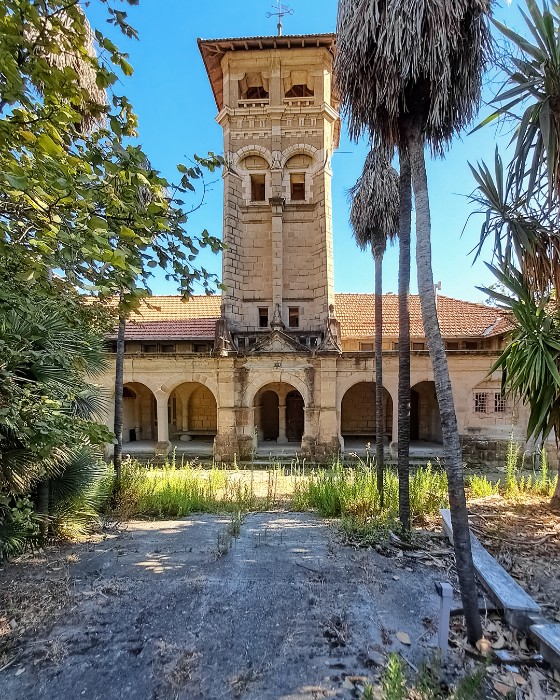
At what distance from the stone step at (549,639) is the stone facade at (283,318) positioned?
9.95 metres

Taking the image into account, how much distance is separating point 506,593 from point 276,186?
15.0m

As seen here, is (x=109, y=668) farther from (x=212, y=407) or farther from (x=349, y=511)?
(x=212, y=407)

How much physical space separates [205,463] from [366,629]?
11.0m

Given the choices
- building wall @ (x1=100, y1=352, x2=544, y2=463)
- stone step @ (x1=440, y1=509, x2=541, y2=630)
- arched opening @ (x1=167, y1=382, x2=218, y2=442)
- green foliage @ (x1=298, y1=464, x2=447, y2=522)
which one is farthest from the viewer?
arched opening @ (x1=167, y1=382, x2=218, y2=442)

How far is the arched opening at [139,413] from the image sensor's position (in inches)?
682

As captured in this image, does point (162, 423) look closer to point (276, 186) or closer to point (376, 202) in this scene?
point (276, 186)

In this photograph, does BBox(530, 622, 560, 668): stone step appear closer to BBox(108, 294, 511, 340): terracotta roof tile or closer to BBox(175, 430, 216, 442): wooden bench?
BBox(108, 294, 511, 340): terracotta roof tile

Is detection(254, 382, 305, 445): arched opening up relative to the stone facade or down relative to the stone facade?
down

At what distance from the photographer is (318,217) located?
51.0 ft

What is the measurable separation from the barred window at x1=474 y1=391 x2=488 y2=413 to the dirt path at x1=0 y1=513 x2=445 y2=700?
33.2 feet

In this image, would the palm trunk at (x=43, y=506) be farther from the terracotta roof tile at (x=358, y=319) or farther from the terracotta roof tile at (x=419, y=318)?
the terracotta roof tile at (x=419, y=318)

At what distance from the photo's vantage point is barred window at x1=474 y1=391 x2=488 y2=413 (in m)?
13.7

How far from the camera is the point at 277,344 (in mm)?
13953

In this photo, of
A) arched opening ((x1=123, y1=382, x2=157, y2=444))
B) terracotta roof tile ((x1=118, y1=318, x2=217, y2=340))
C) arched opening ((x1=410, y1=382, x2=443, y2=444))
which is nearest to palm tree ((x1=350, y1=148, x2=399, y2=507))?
terracotta roof tile ((x1=118, y1=318, x2=217, y2=340))
